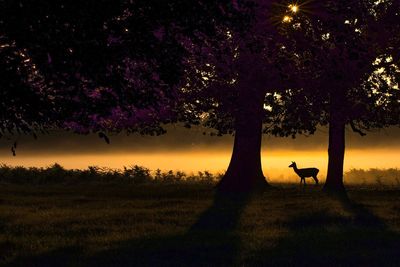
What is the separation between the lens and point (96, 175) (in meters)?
47.4

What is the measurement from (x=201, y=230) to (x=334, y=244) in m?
4.34

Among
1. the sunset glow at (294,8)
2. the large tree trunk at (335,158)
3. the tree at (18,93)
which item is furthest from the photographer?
the large tree trunk at (335,158)

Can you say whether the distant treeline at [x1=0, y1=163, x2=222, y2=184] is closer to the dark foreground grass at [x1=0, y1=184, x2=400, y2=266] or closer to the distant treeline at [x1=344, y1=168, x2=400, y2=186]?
the distant treeline at [x1=344, y1=168, x2=400, y2=186]

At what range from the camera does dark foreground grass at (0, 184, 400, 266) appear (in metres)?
16.7

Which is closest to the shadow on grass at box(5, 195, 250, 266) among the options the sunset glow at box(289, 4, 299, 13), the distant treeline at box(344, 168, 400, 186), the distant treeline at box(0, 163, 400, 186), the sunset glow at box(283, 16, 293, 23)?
the sunset glow at box(289, 4, 299, 13)

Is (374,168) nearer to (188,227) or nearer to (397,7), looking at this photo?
(397,7)

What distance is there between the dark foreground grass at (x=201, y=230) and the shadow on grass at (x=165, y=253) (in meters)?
0.02

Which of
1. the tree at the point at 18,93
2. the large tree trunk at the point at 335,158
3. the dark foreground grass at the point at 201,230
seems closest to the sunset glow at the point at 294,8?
the dark foreground grass at the point at 201,230

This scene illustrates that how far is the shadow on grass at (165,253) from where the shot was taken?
53.3 ft

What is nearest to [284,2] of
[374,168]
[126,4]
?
[126,4]

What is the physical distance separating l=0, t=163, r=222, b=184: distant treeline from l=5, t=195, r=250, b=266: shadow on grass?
25.8 m

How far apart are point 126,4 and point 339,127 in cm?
2154

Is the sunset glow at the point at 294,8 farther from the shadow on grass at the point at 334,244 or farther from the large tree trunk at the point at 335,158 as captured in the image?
the shadow on grass at the point at 334,244

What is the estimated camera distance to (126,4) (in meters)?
16.2
